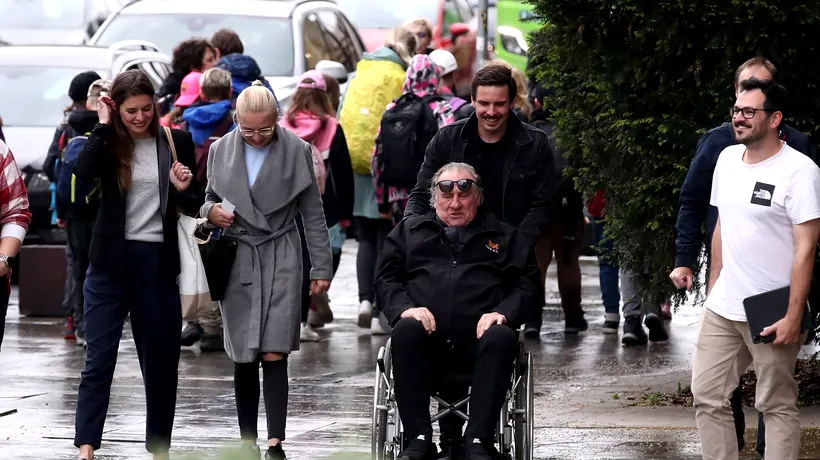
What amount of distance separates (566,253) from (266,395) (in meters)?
5.12

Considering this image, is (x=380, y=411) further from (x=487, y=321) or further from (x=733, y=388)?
(x=733, y=388)

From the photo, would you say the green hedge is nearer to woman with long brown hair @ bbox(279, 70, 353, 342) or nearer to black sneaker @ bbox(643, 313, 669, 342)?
woman with long brown hair @ bbox(279, 70, 353, 342)

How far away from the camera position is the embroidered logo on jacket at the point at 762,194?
666 centimetres

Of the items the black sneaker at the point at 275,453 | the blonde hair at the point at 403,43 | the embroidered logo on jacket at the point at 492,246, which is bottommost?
the black sneaker at the point at 275,453

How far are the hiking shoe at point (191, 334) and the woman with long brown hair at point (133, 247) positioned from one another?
4.10m

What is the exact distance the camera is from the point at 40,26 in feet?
76.6

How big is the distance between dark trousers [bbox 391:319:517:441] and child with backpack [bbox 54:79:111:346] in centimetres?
425

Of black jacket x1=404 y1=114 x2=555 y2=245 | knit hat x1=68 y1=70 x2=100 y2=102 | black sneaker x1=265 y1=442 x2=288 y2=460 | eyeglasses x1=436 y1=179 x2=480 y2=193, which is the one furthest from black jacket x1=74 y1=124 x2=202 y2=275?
knit hat x1=68 y1=70 x2=100 y2=102

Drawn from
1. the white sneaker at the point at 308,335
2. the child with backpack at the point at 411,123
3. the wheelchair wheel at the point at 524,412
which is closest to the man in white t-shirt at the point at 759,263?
the wheelchair wheel at the point at 524,412

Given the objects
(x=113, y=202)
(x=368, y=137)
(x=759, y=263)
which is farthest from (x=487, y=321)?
(x=368, y=137)

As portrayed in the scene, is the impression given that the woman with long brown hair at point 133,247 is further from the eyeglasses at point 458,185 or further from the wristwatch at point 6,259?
the eyeglasses at point 458,185

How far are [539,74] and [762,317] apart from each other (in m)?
3.23

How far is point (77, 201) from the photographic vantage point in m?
11.4

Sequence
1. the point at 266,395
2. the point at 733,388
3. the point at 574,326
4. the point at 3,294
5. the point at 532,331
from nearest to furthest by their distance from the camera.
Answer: the point at 733,388 < the point at 3,294 < the point at 266,395 < the point at 532,331 < the point at 574,326
